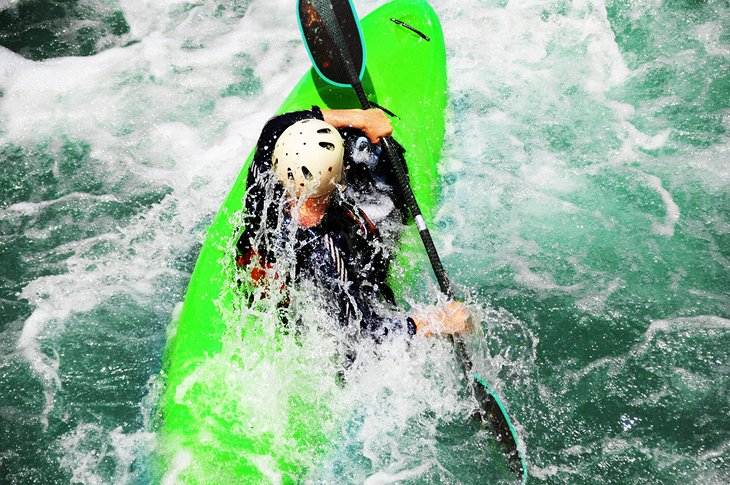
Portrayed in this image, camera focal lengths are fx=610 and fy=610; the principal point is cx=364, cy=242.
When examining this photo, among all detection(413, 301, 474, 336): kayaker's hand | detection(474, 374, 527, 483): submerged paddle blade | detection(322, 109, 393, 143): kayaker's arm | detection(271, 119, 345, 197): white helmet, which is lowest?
detection(474, 374, 527, 483): submerged paddle blade

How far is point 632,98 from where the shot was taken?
16.2ft

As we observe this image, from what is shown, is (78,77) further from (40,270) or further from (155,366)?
(155,366)

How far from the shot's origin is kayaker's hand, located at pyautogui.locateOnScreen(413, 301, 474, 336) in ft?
10.5

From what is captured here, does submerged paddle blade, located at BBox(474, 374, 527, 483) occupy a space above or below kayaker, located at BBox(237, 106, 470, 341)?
below

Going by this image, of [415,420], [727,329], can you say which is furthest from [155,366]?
[727,329]

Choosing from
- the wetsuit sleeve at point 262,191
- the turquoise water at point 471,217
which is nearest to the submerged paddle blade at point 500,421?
the turquoise water at point 471,217

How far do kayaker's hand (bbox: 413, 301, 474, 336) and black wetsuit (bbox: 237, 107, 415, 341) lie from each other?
0.45 ft

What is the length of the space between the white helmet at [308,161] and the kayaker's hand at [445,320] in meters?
0.88

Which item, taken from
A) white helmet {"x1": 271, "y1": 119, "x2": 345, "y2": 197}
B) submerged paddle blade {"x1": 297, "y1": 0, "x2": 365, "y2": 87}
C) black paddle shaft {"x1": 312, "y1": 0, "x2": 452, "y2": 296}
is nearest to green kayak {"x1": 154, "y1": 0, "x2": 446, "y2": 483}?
black paddle shaft {"x1": 312, "y1": 0, "x2": 452, "y2": 296}

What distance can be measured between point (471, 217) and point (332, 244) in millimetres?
1680

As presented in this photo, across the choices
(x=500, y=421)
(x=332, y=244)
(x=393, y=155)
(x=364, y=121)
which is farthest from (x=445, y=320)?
(x=364, y=121)

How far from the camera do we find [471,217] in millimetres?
4223

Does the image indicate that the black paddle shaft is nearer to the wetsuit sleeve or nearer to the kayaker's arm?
the kayaker's arm

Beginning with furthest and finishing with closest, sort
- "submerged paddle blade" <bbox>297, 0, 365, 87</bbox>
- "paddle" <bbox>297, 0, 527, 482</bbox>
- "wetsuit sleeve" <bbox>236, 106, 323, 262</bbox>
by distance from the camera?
"submerged paddle blade" <bbox>297, 0, 365, 87</bbox> < "paddle" <bbox>297, 0, 527, 482</bbox> < "wetsuit sleeve" <bbox>236, 106, 323, 262</bbox>
